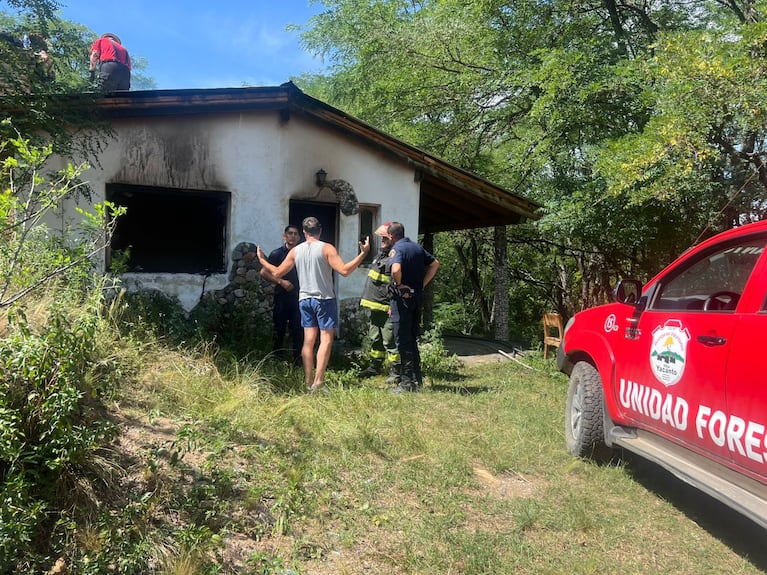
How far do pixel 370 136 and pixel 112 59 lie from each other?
155 inches

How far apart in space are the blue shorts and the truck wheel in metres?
2.43

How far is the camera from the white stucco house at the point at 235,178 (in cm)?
734

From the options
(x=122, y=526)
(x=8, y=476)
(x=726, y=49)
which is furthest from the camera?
(x=726, y=49)

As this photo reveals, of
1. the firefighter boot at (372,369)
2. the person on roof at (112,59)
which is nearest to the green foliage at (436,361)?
the firefighter boot at (372,369)

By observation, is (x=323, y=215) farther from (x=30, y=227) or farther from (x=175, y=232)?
(x=30, y=227)

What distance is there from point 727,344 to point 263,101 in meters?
6.74

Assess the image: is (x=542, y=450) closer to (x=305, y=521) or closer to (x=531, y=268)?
(x=305, y=521)

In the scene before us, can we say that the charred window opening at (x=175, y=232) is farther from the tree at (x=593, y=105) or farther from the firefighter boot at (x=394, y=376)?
the tree at (x=593, y=105)

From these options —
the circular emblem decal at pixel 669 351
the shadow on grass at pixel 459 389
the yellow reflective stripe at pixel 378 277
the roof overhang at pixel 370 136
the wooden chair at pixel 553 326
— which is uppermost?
the roof overhang at pixel 370 136

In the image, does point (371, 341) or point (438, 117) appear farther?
point (438, 117)

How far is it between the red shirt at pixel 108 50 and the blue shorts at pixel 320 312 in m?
5.27

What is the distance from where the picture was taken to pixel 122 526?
2.72 m

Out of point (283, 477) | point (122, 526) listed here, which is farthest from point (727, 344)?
point (122, 526)

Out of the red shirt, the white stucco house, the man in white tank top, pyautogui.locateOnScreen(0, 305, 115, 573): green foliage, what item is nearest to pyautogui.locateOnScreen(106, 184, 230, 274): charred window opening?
the white stucco house
